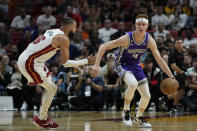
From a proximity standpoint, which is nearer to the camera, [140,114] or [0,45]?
[140,114]

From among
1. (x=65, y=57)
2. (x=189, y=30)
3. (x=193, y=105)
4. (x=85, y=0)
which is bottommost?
(x=193, y=105)

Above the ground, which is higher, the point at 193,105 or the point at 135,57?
the point at 135,57

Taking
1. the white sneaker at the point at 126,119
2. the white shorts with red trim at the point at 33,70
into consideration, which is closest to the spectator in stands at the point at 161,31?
the white sneaker at the point at 126,119

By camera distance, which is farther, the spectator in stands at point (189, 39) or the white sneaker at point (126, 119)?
the spectator in stands at point (189, 39)

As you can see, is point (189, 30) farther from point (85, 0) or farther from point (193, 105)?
point (85, 0)

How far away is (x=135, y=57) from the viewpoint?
27.8ft

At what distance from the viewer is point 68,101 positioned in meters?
13.6

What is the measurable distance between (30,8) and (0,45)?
4391mm

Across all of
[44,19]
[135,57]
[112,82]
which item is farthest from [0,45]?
[135,57]

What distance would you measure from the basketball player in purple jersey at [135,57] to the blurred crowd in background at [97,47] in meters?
2.54

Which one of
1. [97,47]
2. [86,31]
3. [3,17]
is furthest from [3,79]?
[3,17]

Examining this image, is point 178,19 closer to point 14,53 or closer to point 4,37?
point 14,53

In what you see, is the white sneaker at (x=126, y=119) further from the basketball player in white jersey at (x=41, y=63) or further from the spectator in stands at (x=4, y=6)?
the spectator in stands at (x=4, y=6)

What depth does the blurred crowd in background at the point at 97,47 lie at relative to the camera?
42.8 ft
